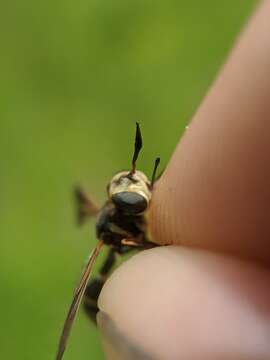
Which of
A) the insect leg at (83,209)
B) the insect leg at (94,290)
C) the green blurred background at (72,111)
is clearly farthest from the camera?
the green blurred background at (72,111)

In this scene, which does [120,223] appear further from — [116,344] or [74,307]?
[116,344]

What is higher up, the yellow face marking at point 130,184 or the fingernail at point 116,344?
the yellow face marking at point 130,184

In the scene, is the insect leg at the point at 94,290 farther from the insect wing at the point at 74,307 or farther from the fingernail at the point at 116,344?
the fingernail at the point at 116,344

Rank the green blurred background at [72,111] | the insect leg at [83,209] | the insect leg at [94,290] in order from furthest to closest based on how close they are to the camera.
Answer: the green blurred background at [72,111] < the insect leg at [83,209] < the insect leg at [94,290]

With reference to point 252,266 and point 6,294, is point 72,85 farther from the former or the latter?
point 252,266

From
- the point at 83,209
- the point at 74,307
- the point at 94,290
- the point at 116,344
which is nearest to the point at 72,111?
the point at 83,209

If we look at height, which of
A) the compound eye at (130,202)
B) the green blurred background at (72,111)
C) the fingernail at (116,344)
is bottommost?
the green blurred background at (72,111)

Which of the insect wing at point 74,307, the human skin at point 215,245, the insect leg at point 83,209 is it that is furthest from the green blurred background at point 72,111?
the human skin at point 215,245
